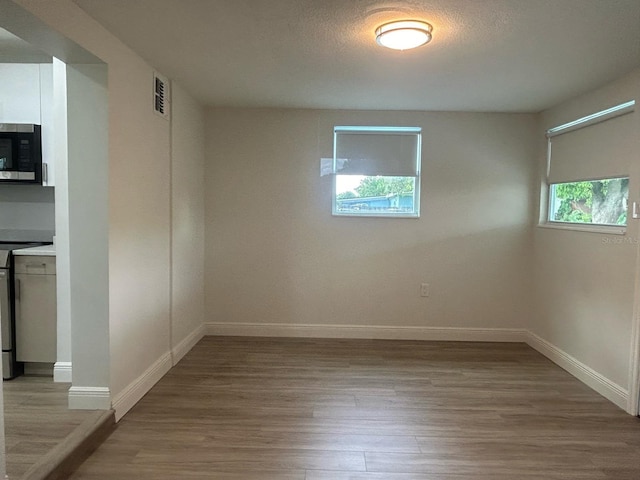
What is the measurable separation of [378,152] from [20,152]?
3.03 meters

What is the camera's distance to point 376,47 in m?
2.55

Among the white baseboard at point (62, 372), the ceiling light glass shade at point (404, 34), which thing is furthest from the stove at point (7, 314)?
the ceiling light glass shade at point (404, 34)

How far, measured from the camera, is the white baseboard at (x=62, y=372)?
9.86 ft

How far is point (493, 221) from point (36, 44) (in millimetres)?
3881

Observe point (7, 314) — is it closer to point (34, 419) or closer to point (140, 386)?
point (34, 419)

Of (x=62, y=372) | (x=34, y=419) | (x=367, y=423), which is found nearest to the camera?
(x=34, y=419)

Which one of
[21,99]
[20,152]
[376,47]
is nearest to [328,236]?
[376,47]

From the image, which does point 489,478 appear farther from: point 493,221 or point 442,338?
point 493,221

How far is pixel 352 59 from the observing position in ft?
9.07

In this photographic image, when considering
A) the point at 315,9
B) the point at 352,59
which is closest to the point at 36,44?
the point at 315,9

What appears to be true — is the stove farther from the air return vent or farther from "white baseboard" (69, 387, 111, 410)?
the air return vent

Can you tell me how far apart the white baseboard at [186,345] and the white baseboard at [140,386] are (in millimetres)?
110

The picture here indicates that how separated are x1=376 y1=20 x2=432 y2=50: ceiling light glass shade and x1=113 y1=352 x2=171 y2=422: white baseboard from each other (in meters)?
2.61

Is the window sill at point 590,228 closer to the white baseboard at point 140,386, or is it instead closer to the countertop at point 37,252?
the white baseboard at point 140,386
